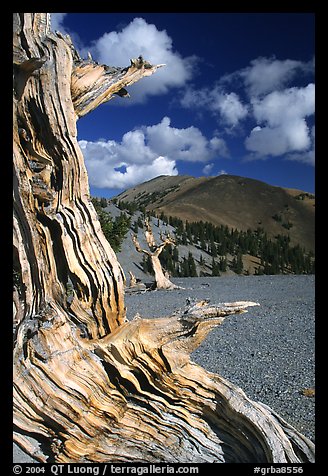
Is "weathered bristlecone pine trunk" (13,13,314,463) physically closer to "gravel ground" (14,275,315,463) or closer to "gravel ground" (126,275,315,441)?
"gravel ground" (14,275,315,463)

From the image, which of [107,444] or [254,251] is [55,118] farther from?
[254,251]

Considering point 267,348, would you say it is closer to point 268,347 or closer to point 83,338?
point 268,347

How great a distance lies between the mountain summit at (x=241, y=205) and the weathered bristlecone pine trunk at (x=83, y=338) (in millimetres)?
57260

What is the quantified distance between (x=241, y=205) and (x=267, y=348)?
78.5 meters

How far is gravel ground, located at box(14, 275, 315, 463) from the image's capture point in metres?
6.68

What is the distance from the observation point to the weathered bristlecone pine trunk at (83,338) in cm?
379

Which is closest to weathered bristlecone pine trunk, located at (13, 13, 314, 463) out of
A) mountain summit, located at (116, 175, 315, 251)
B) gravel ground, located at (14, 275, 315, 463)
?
gravel ground, located at (14, 275, 315, 463)

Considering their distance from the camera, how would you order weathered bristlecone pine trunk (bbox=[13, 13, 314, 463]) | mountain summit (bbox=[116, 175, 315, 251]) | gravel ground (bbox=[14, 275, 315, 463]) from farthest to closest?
mountain summit (bbox=[116, 175, 315, 251]), gravel ground (bbox=[14, 275, 315, 463]), weathered bristlecone pine trunk (bbox=[13, 13, 314, 463])

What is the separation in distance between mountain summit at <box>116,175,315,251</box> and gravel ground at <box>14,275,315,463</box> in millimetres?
44628

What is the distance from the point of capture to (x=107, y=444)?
162 inches

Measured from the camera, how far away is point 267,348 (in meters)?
9.88

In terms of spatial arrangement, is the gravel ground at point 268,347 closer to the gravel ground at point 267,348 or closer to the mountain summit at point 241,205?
the gravel ground at point 267,348
